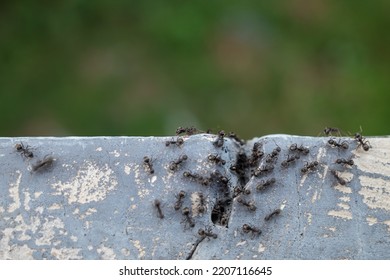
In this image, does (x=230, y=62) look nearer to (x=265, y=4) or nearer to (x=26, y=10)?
(x=265, y=4)

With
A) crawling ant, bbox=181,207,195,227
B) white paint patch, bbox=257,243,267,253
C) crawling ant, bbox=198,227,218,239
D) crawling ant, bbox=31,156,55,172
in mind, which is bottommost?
white paint patch, bbox=257,243,267,253

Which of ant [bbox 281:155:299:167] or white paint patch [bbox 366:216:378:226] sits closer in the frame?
white paint patch [bbox 366:216:378:226]

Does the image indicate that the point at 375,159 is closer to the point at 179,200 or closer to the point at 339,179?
the point at 339,179

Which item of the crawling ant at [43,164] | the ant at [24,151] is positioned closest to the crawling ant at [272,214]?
the crawling ant at [43,164]

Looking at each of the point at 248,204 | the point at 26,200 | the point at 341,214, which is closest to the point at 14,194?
the point at 26,200

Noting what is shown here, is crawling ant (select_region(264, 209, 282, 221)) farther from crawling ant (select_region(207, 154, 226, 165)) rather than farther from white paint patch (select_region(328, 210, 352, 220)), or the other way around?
crawling ant (select_region(207, 154, 226, 165))

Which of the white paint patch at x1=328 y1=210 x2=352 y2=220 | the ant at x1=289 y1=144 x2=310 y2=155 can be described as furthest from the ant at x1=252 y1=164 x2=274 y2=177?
the white paint patch at x1=328 y1=210 x2=352 y2=220
